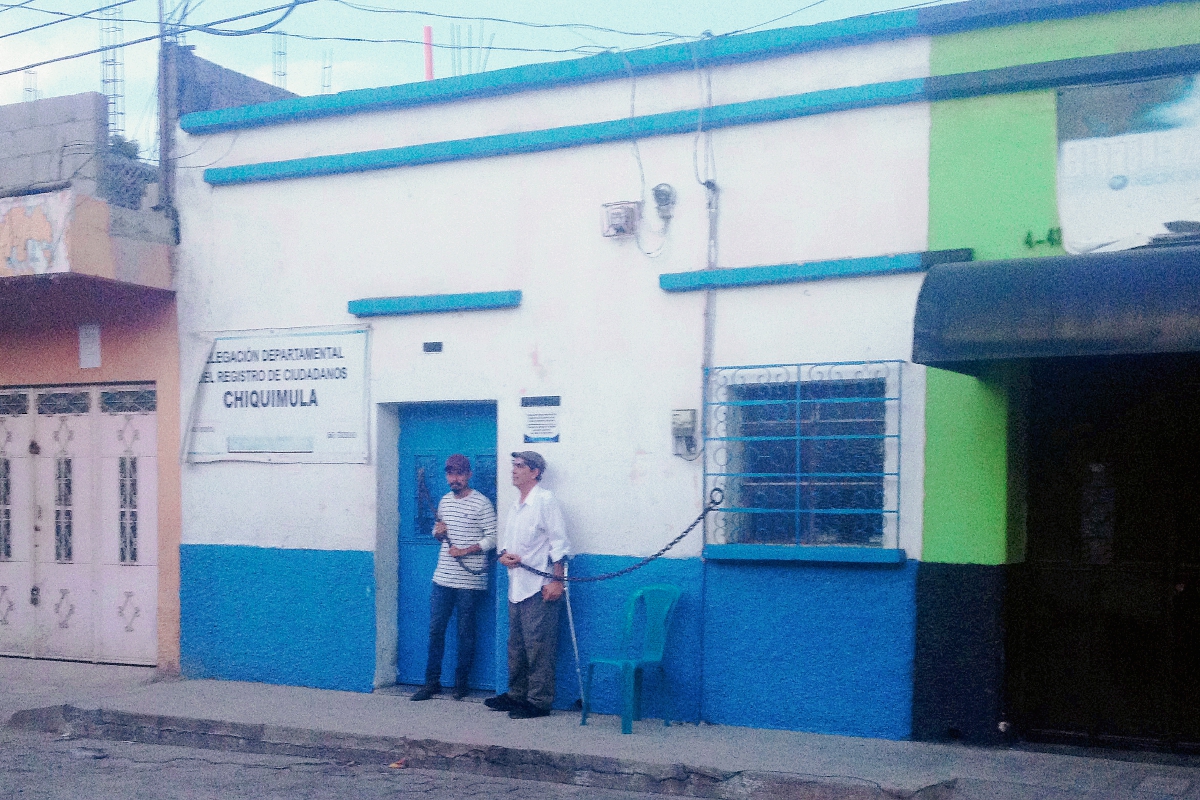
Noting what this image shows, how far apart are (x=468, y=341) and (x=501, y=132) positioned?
4.96ft

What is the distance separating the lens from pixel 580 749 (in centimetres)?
721

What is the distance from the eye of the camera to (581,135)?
8.51 meters

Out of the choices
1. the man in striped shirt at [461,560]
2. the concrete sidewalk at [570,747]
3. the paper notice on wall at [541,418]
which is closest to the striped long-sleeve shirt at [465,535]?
the man in striped shirt at [461,560]

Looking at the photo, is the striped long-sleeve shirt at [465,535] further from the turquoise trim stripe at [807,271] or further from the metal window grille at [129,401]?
the metal window grille at [129,401]

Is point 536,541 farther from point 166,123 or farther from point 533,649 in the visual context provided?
point 166,123

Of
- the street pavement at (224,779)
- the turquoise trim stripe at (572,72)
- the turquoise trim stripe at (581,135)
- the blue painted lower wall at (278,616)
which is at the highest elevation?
the turquoise trim stripe at (572,72)

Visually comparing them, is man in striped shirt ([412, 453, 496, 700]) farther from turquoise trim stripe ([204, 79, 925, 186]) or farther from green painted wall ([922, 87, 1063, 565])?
green painted wall ([922, 87, 1063, 565])

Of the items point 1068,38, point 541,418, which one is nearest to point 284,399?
point 541,418

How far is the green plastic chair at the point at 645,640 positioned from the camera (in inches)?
306

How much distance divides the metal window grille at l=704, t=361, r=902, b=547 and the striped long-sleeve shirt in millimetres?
1660

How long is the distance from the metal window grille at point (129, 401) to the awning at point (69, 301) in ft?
1.99

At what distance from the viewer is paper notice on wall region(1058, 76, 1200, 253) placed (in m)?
6.79

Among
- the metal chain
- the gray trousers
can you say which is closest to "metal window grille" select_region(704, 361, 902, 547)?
the metal chain

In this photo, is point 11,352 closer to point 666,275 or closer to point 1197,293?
point 666,275
